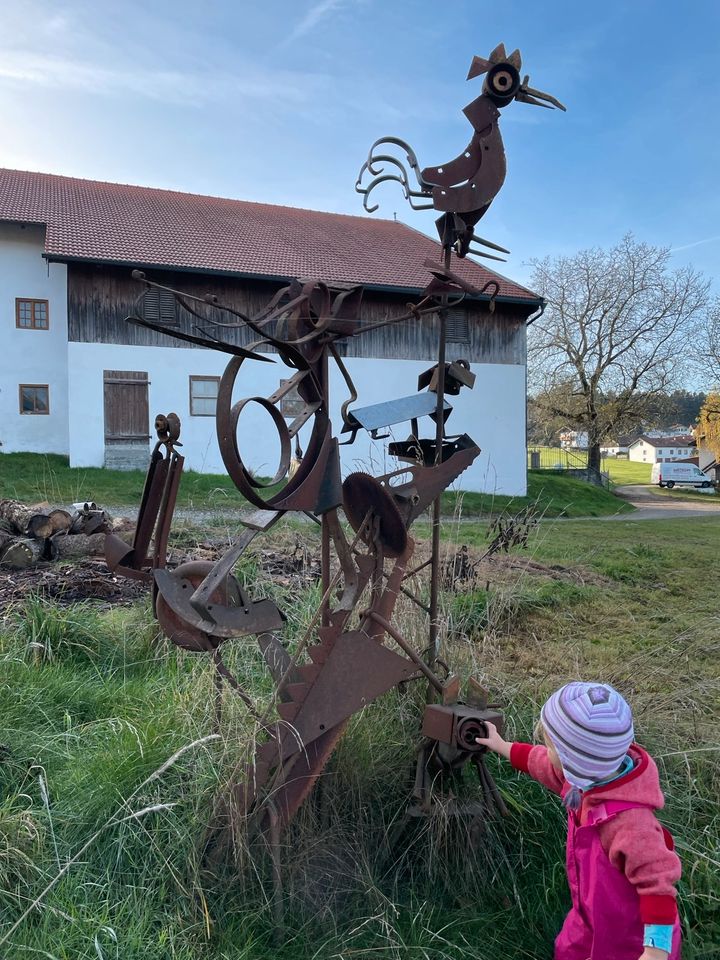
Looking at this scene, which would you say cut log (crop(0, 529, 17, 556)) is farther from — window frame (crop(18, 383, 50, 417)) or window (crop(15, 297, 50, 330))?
window (crop(15, 297, 50, 330))

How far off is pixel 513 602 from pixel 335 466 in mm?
3170

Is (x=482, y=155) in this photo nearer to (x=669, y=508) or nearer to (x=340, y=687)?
(x=340, y=687)

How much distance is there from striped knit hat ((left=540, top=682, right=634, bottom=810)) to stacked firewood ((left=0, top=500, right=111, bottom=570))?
542cm

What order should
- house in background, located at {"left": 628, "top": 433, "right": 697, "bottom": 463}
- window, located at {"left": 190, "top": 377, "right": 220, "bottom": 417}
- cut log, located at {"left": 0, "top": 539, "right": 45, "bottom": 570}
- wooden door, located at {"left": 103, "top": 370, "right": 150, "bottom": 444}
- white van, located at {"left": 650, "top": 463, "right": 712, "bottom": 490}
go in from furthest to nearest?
house in background, located at {"left": 628, "top": 433, "right": 697, "bottom": 463} → white van, located at {"left": 650, "top": 463, "right": 712, "bottom": 490} → window, located at {"left": 190, "top": 377, "right": 220, "bottom": 417} → wooden door, located at {"left": 103, "top": 370, "right": 150, "bottom": 444} → cut log, located at {"left": 0, "top": 539, "right": 45, "bottom": 570}

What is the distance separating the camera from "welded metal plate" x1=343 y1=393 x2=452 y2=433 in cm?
213

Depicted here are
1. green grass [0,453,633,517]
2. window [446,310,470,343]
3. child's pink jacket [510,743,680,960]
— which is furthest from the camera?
window [446,310,470,343]

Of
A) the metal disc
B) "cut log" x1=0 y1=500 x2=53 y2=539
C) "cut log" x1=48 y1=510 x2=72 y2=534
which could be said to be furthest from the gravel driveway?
the metal disc

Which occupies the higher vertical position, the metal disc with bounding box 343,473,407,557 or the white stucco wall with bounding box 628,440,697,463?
the white stucco wall with bounding box 628,440,697,463

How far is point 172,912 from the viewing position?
1.95 m

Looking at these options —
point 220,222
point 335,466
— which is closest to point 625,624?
point 335,466

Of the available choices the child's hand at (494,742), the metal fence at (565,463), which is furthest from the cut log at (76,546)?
the metal fence at (565,463)

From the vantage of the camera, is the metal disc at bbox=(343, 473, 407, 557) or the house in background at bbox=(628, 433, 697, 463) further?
the house in background at bbox=(628, 433, 697, 463)

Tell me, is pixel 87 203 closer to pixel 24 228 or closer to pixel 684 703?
pixel 24 228

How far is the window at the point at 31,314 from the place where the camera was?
1653 centimetres
